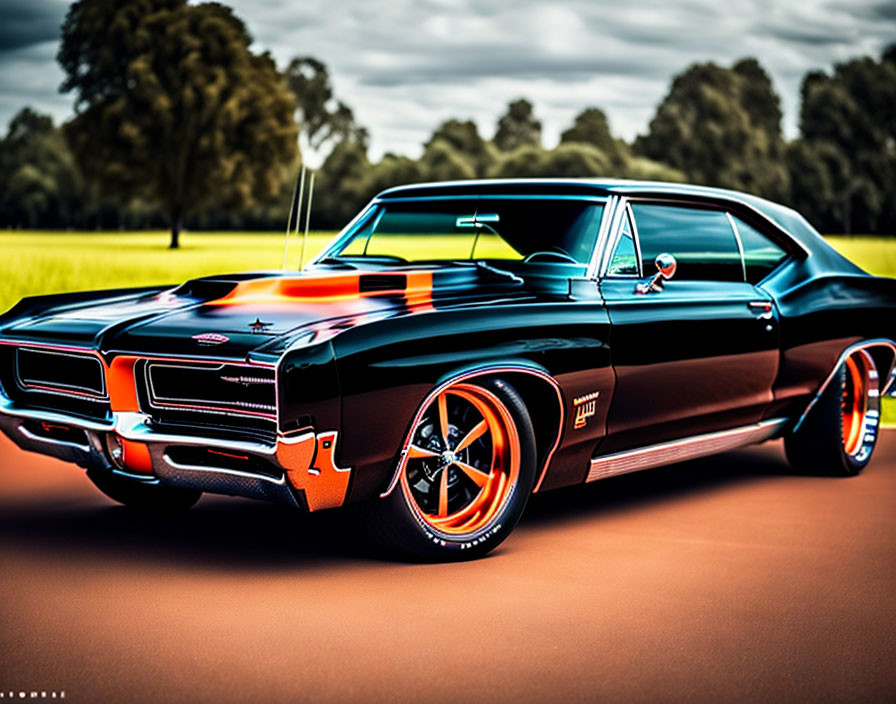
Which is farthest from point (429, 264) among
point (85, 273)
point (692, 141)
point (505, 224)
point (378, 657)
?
point (692, 141)

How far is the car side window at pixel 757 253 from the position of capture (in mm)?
6609

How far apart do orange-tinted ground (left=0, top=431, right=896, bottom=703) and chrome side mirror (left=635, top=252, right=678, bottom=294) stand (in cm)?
109

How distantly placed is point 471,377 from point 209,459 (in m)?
1.04

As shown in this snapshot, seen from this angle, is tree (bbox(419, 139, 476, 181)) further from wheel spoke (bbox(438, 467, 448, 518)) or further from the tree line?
wheel spoke (bbox(438, 467, 448, 518))

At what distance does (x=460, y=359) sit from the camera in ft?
15.8

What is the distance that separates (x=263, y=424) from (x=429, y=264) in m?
1.78

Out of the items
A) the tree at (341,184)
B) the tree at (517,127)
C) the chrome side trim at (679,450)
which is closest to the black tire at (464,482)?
the chrome side trim at (679,450)

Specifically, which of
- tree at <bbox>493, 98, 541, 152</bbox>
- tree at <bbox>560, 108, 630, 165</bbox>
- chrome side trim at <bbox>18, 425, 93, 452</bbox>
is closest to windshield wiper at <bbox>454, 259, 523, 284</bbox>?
chrome side trim at <bbox>18, 425, 93, 452</bbox>

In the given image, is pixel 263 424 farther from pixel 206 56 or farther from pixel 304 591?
pixel 206 56

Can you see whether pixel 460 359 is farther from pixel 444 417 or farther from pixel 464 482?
pixel 464 482

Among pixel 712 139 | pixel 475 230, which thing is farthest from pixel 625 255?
pixel 712 139

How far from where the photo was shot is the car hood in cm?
456

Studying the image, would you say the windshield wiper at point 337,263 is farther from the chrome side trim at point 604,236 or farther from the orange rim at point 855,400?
the orange rim at point 855,400

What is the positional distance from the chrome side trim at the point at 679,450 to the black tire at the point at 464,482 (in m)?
0.56
